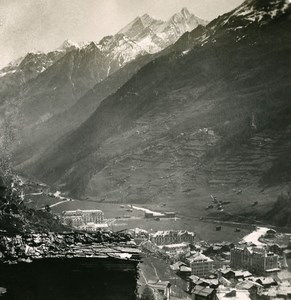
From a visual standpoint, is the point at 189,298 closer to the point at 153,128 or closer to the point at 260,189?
the point at 260,189

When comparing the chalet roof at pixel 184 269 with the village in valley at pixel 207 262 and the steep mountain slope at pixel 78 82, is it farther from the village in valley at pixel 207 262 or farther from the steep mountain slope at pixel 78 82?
the steep mountain slope at pixel 78 82

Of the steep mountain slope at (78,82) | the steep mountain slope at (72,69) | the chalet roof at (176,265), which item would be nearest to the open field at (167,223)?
the chalet roof at (176,265)

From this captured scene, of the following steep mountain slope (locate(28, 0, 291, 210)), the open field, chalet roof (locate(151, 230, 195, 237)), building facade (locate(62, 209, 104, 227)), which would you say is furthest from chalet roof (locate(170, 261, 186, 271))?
steep mountain slope (locate(28, 0, 291, 210))

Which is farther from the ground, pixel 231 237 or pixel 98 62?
pixel 98 62

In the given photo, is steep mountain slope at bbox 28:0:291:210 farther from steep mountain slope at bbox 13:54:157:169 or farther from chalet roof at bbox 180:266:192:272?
chalet roof at bbox 180:266:192:272

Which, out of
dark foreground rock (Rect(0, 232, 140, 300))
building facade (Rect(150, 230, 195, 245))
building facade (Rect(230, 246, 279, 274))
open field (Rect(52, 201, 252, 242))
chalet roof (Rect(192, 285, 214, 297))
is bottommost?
chalet roof (Rect(192, 285, 214, 297))

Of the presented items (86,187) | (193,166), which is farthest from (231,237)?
(86,187)
